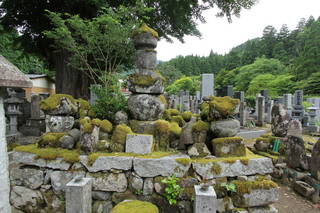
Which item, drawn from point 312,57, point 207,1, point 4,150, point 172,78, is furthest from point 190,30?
point 172,78

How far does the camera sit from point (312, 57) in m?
21.5

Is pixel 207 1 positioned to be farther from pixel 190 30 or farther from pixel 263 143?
pixel 263 143

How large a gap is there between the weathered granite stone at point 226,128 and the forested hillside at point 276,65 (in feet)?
70.9

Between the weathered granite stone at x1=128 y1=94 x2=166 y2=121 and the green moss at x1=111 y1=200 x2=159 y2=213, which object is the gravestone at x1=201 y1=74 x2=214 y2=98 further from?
the green moss at x1=111 y1=200 x2=159 y2=213

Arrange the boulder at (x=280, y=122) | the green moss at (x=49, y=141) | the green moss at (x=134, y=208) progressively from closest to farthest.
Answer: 1. the green moss at (x=134, y=208)
2. the green moss at (x=49, y=141)
3. the boulder at (x=280, y=122)

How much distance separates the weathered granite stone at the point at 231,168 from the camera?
2.74 m

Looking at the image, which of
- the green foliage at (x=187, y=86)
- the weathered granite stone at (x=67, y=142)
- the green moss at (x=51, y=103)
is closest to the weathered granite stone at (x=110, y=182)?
the weathered granite stone at (x=67, y=142)

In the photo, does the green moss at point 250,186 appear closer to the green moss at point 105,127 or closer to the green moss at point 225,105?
the green moss at point 225,105

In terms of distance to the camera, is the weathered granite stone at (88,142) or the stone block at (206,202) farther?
the weathered granite stone at (88,142)

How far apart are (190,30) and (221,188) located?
31.3 feet

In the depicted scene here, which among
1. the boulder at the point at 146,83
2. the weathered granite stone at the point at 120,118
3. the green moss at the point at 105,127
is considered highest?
the boulder at the point at 146,83

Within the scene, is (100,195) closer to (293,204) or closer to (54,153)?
(54,153)

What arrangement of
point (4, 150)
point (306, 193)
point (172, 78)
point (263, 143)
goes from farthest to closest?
point (172, 78), point (263, 143), point (306, 193), point (4, 150)

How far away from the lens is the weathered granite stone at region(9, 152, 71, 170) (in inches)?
114
